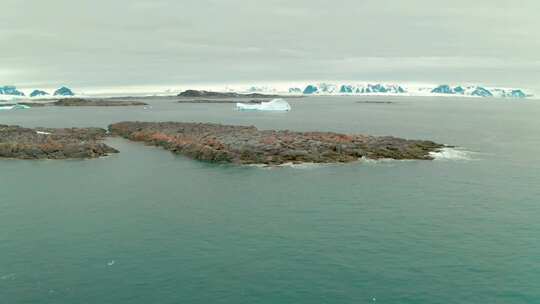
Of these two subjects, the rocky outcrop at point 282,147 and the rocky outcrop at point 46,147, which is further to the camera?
the rocky outcrop at point 46,147

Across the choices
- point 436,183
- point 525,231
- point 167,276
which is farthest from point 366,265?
point 436,183

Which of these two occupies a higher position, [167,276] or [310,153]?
[310,153]

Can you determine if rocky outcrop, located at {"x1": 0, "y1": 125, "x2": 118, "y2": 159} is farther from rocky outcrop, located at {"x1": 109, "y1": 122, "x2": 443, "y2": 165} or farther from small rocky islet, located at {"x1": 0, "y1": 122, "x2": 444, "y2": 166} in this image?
rocky outcrop, located at {"x1": 109, "y1": 122, "x2": 443, "y2": 165}

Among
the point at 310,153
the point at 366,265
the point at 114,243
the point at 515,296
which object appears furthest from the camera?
the point at 310,153

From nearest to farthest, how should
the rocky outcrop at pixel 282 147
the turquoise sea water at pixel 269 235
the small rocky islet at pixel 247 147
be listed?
1. the turquoise sea water at pixel 269 235
2. the rocky outcrop at pixel 282 147
3. the small rocky islet at pixel 247 147

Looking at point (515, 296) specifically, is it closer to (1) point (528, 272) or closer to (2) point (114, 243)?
(1) point (528, 272)

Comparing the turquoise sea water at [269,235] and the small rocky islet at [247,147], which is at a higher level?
the small rocky islet at [247,147]

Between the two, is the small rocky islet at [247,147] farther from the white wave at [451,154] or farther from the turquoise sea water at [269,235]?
the turquoise sea water at [269,235]

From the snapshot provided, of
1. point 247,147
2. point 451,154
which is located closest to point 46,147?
point 247,147

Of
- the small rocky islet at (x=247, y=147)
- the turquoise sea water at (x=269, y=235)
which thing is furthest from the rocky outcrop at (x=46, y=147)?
the turquoise sea water at (x=269, y=235)
